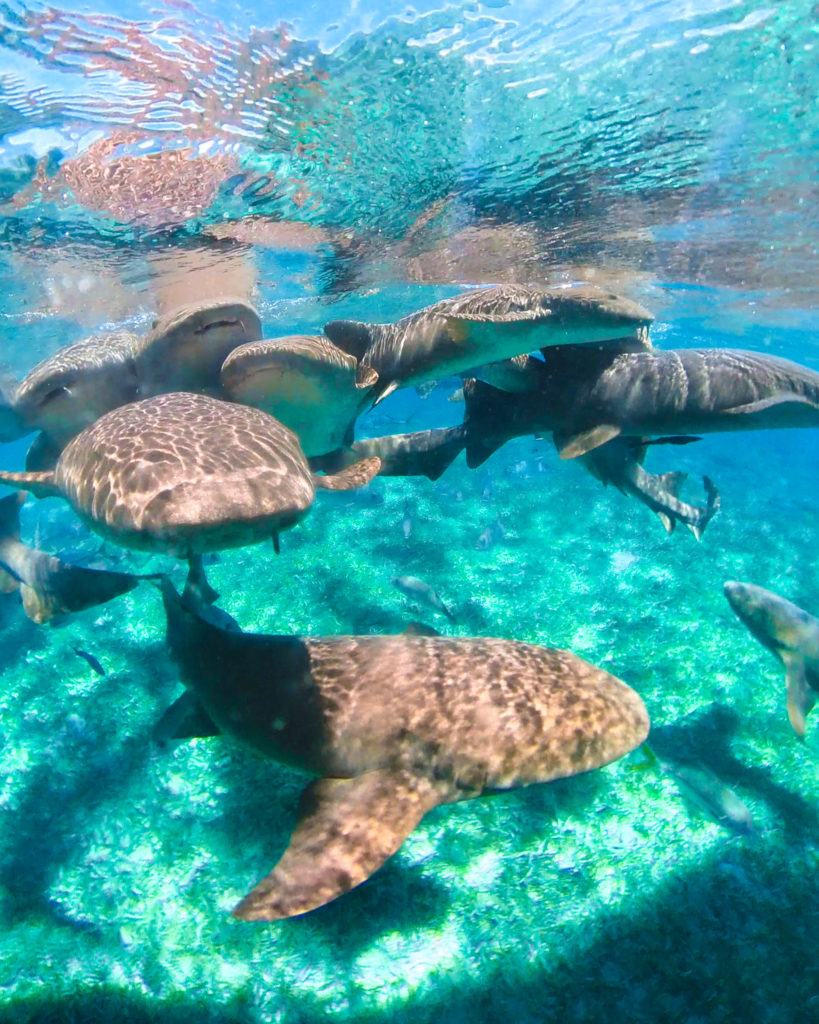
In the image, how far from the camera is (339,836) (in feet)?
10.4

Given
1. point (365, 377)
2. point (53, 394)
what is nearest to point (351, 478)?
point (365, 377)

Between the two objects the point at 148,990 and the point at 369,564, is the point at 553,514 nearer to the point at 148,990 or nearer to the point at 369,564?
the point at 369,564

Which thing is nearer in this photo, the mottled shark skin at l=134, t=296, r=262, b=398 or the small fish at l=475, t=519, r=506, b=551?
the mottled shark skin at l=134, t=296, r=262, b=398

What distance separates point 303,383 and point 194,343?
1.39 meters

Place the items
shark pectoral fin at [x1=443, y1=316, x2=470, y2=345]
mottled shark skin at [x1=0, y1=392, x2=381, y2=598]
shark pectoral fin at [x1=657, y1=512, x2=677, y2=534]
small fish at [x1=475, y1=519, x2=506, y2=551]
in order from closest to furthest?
1. mottled shark skin at [x1=0, y1=392, x2=381, y2=598]
2. shark pectoral fin at [x1=443, y1=316, x2=470, y2=345]
3. shark pectoral fin at [x1=657, y1=512, x2=677, y2=534]
4. small fish at [x1=475, y1=519, x2=506, y2=551]

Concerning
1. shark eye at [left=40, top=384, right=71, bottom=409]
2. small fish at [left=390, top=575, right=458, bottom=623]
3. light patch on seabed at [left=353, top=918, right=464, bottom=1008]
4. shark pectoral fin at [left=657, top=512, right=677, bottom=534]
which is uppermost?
shark eye at [left=40, top=384, right=71, bottom=409]

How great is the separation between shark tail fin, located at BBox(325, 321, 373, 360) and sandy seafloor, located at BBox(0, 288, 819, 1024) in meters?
4.76

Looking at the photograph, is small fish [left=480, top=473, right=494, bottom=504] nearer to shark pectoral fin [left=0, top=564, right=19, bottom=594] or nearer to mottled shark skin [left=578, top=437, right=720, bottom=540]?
mottled shark skin [left=578, top=437, right=720, bottom=540]

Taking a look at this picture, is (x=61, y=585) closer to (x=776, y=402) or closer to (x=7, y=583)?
(x=7, y=583)

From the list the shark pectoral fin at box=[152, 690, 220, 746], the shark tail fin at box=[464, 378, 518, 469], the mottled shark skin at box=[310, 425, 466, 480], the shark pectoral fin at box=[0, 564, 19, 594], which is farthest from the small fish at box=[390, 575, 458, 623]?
the shark pectoral fin at box=[0, 564, 19, 594]

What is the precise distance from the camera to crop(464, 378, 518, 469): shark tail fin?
6.73 m

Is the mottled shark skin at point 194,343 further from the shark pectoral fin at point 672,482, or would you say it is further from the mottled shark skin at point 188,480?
the shark pectoral fin at point 672,482

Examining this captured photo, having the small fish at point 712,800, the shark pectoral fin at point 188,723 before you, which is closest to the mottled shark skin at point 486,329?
the shark pectoral fin at point 188,723

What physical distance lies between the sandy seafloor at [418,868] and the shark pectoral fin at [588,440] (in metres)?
3.78
